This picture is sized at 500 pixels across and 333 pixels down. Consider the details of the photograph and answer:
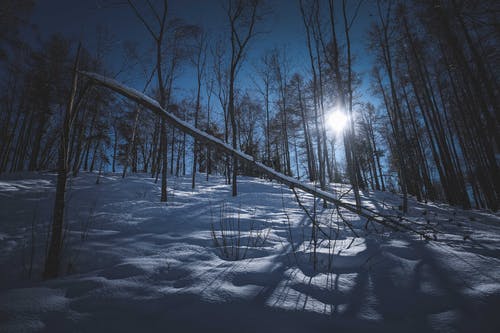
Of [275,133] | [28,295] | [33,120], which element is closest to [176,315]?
[28,295]

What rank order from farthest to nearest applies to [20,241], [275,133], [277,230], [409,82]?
[275,133], [409,82], [277,230], [20,241]

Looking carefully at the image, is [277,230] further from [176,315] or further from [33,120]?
[33,120]

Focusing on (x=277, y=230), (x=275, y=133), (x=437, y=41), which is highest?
(x=437, y=41)

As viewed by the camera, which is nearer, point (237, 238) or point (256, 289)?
point (256, 289)

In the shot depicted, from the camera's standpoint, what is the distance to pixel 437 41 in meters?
9.75

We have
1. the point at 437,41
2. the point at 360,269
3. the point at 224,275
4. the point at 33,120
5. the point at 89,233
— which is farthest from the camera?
the point at 33,120

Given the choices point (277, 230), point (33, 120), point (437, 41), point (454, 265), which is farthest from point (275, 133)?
point (33, 120)

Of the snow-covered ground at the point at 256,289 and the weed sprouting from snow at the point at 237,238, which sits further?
the weed sprouting from snow at the point at 237,238

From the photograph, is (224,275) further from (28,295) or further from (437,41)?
(437,41)

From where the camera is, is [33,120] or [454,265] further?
[33,120]

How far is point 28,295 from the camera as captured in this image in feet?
3.52

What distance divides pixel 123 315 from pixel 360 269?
1.72 metres

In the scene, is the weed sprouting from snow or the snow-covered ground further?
the weed sprouting from snow

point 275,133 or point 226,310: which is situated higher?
point 275,133
